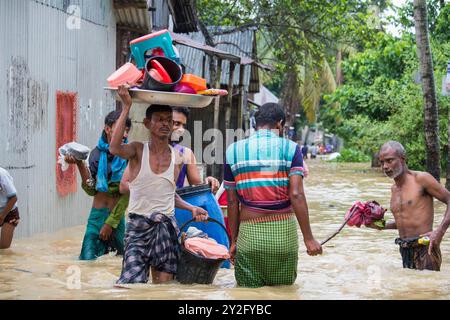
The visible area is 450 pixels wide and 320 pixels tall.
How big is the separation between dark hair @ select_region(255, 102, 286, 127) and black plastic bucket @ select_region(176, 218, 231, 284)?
101cm

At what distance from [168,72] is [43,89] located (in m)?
4.92

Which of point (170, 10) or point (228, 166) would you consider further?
point (170, 10)

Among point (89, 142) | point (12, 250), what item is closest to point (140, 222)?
A: point (12, 250)

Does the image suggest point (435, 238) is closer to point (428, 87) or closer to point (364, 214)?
point (364, 214)

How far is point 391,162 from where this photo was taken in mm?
6965

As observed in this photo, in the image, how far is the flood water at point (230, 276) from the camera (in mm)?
5969

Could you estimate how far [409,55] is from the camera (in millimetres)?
26609

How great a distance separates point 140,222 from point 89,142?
21.4ft

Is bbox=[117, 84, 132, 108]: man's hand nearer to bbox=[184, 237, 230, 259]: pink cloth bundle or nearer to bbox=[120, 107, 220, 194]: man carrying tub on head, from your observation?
bbox=[120, 107, 220, 194]: man carrying tub on head

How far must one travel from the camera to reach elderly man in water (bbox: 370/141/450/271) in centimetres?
687

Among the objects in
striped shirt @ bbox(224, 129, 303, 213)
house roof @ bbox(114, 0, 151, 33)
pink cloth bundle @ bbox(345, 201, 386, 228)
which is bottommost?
pink cloth bundle @ bbox(345, 201, 386, 228)

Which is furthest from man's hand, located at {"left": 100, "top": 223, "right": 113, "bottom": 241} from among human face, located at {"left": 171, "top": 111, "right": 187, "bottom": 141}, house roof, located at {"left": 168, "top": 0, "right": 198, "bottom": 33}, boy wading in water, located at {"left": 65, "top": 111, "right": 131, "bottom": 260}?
house roof, located at {"left": 168, "top": 0, "right": 198, "bottom": 33}

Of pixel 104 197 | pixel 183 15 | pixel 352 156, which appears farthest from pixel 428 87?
pixel 352 156
